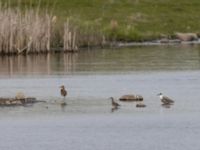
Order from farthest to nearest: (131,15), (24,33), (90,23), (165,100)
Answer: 1. (131,15)
2. (90,23)
3. (24,33)
4. (165,100)

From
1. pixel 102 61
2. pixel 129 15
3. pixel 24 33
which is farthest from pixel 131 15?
pixel 102 61

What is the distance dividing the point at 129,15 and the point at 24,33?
23668 millimetres

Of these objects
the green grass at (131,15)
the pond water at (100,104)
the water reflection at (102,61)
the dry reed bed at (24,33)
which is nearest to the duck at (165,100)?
the pond water at (100,104)

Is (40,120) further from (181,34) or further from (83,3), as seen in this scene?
(83,3)

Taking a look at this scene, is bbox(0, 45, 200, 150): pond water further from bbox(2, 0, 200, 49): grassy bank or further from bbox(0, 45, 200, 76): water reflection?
bbox(2, 0, 200, 49): grassy bank

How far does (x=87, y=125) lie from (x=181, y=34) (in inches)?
1656

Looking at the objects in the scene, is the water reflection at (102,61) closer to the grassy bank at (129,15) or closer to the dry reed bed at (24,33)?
the dry reed bed at (24,33)

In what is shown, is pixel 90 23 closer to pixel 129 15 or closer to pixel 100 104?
pixel 129 15

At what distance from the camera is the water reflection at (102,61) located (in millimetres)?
42875

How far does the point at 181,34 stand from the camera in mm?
68000

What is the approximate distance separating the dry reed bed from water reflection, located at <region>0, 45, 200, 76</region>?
2.63 feet

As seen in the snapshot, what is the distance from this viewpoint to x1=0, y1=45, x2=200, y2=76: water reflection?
141 feet

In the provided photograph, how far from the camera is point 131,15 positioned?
72.7 meters

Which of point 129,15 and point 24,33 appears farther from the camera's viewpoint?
point 129,15
